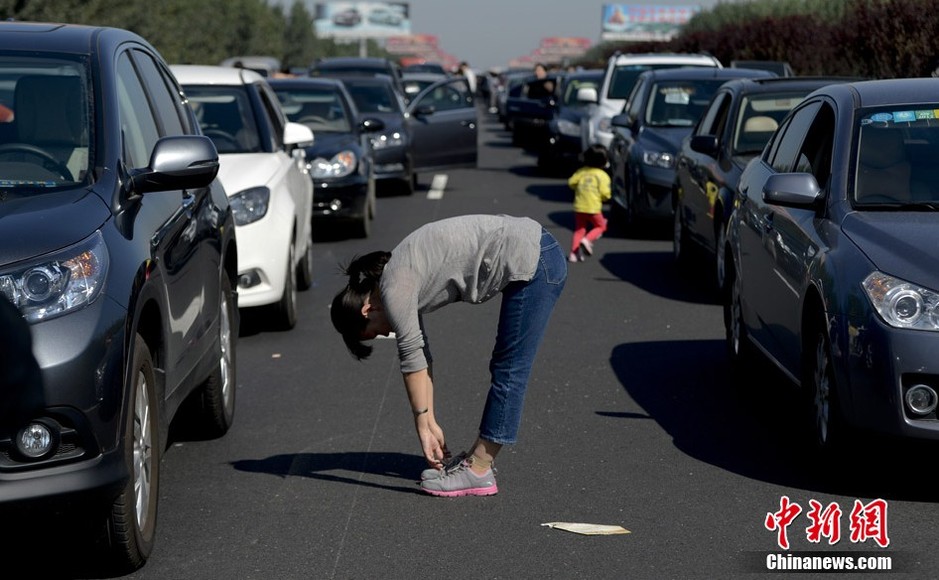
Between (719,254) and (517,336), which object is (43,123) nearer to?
(517,336)

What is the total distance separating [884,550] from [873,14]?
17.7 meters

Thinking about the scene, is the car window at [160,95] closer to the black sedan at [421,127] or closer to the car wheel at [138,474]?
the car wheel at [138,474]

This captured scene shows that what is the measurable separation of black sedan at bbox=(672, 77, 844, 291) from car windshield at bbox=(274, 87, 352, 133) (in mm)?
5046

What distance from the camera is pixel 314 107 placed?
17328mm

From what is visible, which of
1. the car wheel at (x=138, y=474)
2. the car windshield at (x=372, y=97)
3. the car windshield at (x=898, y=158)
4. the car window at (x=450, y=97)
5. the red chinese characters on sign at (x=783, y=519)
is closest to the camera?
the car wheel at (x=138, y=474)

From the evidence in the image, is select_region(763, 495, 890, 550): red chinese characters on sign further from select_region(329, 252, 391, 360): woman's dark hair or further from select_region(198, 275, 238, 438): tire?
select_region(198, 275, 238, 438): tire

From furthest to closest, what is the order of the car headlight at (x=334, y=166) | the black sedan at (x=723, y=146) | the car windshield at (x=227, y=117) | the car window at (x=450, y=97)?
1. the car window at (x=450, y=97)
2. the car headlight at (x=334, y=166)
3. the black sedan at (x=723, y=146)
4. the car windshield at (x=227, y=117)

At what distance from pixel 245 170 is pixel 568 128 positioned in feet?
47.3

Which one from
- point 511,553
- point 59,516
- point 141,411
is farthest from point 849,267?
point 59,516

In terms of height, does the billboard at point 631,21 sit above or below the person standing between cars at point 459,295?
below

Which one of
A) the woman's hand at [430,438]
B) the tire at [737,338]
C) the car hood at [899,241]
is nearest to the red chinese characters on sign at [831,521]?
the car hood at [899,241]

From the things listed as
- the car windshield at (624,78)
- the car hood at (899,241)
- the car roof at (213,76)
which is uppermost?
the car hood at (899,241)

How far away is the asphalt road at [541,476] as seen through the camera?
18.1 feet

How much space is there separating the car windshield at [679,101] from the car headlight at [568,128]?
24.5ft
